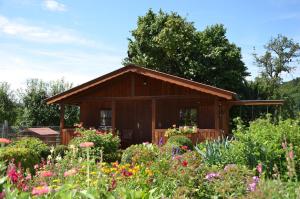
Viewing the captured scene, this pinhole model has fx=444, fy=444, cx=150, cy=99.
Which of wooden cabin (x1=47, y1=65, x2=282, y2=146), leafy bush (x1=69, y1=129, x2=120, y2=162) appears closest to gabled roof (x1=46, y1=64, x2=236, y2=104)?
wooden cabin (x1=47, y1=65, x2=282, y2=146)

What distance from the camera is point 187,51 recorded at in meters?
→ 35.5

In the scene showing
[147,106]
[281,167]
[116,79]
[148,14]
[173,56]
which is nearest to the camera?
[281,167]

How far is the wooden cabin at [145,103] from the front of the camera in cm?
1941

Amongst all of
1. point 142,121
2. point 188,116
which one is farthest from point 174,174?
point 142,121

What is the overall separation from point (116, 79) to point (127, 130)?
2.85m

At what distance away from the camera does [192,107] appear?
2244cm

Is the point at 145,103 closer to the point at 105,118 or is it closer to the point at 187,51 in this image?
the point at 105,118

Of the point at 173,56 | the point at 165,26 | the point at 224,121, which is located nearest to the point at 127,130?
the point at 224,121

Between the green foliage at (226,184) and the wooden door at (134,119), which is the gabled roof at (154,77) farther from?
the green foliage at (226,184)

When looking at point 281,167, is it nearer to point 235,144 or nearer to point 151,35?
point 235,144

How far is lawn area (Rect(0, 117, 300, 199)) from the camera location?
13.5 feet

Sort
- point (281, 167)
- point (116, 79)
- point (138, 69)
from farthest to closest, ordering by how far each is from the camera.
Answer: point (116, 79), point (138, 69), point (281, 167)

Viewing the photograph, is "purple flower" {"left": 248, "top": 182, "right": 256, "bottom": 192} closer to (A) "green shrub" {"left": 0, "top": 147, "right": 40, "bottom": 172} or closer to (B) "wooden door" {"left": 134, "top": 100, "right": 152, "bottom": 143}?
(A) "green shrub" {"left": 0, "top": 147, "right": 40, "bottom": 172}

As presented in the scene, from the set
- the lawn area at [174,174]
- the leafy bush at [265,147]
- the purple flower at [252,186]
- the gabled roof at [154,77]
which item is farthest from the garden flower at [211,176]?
the gabled roof at [154,77]
